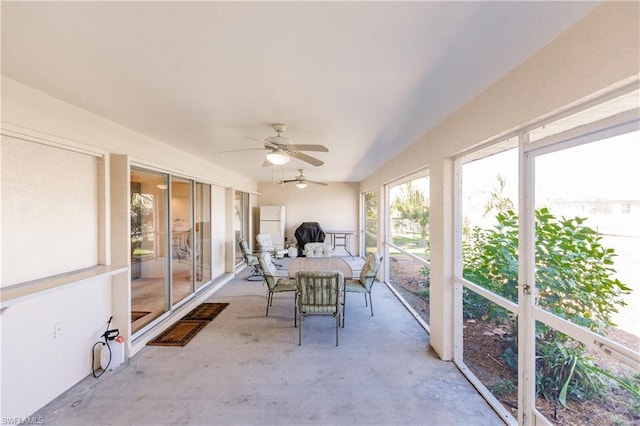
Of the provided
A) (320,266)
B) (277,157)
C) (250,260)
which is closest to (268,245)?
(250,260)

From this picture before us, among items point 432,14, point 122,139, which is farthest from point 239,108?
point 432,14

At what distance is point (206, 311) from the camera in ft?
12.9

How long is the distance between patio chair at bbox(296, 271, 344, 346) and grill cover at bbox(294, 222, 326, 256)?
15.9 feet

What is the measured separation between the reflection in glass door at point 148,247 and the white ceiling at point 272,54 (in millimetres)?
993

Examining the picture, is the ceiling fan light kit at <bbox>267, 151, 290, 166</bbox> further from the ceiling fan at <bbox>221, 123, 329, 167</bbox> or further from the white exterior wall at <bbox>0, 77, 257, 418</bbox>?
the white exterior wall at <bbox>0, 77, 257, 418</bbox>

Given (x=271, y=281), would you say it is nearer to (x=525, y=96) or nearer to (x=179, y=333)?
(x=179, y=333)

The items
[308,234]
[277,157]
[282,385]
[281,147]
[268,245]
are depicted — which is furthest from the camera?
[308,234]

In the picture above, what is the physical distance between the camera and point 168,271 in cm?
362

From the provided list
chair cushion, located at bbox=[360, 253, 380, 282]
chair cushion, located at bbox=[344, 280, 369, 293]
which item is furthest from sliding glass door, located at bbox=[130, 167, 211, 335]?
chair cushion, located at bbox=[360, 253, 380, 282]

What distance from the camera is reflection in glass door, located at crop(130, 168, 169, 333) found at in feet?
9.98

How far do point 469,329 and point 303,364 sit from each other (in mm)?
1732

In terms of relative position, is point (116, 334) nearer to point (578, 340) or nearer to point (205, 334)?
point (205, 334)

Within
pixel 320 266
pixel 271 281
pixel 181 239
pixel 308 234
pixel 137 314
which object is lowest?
pixel 137 314

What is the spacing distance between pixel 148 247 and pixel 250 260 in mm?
2335
